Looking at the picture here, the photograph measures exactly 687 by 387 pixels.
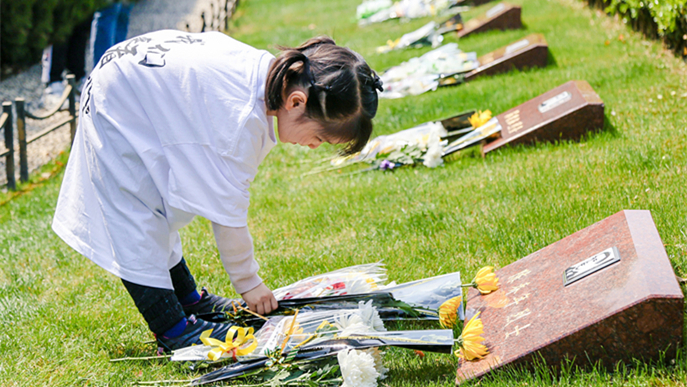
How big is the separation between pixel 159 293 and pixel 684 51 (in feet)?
15.2

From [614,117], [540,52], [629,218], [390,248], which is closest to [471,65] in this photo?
[540,52]

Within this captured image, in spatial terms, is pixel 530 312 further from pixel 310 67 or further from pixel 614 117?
pixel 614 117

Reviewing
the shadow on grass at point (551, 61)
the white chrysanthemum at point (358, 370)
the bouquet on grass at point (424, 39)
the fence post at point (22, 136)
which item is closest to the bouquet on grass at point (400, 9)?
the bouquet on grass at point (424, 39)

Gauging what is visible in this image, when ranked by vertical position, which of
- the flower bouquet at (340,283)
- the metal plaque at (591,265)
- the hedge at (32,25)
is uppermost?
the metal plaque at (591,265)

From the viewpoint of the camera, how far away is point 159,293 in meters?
2.39

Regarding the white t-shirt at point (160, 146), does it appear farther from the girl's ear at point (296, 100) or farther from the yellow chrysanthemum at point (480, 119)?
the yellow chrysanthemum at point (480, 119)

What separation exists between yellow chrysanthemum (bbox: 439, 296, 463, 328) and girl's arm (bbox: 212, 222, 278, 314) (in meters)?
0.67

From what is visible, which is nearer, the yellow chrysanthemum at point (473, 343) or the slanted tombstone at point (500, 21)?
the yellow chrysanthemum at point (473, 343)

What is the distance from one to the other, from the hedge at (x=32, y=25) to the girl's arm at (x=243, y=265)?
878 centimetres

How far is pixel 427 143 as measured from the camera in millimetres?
4387

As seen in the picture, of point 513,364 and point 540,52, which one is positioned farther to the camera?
point 540,52

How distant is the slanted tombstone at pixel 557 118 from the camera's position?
3.99 meters

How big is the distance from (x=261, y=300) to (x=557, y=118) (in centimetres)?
254

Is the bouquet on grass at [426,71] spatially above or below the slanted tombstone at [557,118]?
below
